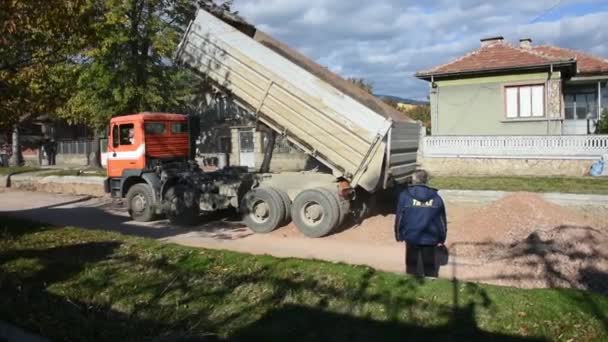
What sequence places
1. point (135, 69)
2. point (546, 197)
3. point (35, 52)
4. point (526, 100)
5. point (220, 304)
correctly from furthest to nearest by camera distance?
point (526, 100)
point (135, 69)
point (546, 197)
point (35, 52)
point (220, 304)

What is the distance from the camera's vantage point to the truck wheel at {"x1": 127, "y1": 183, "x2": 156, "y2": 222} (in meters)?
13.7

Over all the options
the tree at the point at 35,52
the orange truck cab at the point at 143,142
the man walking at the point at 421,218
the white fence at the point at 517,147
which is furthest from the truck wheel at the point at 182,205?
the white fence at the point at 517,147

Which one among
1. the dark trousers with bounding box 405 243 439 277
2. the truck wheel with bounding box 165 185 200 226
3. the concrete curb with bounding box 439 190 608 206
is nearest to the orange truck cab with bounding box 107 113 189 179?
the truck wheel with bounding box 165 185 200 226

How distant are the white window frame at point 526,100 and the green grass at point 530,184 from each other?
241 inches

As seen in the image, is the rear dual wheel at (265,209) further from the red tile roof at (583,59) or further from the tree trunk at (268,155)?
the red tile roof at (583,59)

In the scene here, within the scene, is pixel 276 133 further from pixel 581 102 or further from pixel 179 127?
pixel 581 102

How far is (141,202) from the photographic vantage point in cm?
1391

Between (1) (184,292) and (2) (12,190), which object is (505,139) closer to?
(1) (184,292)

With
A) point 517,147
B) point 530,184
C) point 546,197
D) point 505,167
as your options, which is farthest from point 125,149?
point 517,147

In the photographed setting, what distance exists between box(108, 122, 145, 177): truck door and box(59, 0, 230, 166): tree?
22.8ft

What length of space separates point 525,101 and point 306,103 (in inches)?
617

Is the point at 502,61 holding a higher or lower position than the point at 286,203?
higher

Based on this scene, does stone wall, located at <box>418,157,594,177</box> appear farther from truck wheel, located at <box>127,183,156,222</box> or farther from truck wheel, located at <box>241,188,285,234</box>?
truck wheel, located at <box>127,183,156,222</box>

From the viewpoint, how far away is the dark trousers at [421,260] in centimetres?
711
